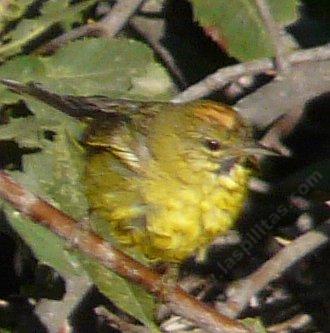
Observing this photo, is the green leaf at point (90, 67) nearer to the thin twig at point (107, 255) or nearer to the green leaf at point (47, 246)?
the green leaf at point (47, 246)

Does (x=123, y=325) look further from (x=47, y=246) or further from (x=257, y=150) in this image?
(x=257, y=150)

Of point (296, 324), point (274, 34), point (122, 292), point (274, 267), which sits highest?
point (274, 34)

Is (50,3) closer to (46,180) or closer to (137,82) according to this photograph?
(137,82)

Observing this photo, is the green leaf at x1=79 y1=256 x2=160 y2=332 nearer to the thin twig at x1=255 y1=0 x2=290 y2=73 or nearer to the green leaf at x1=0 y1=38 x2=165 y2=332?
the green leaf at x1=0 y1=38 x2=165 y2=332

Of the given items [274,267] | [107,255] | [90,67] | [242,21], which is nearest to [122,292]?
[107,255]

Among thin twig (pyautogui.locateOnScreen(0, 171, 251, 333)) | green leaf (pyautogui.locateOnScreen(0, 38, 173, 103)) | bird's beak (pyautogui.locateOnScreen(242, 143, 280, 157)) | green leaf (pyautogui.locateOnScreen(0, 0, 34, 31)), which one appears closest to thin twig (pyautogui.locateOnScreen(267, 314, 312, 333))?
bird's beak (pyautogui.locateOnScreen(242, 143, 280, 157))

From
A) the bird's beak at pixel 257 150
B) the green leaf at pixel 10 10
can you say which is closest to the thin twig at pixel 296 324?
the bird's beak at pixel 257 150
